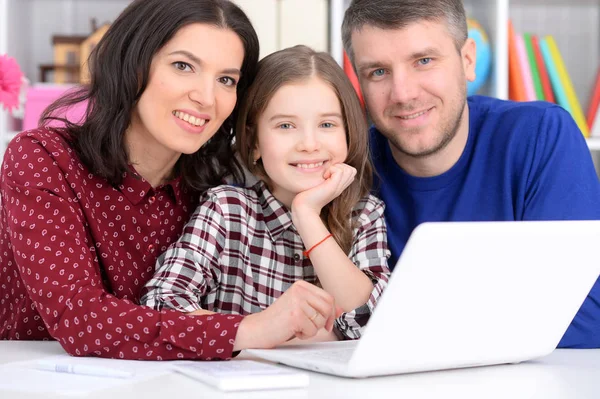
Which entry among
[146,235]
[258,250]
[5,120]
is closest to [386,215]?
[258,250]

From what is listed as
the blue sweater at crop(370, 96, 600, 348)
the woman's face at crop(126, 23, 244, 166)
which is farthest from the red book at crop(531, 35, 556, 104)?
the woman's face at crop(126, 23, 244, 166)

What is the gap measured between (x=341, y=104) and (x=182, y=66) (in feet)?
1.12

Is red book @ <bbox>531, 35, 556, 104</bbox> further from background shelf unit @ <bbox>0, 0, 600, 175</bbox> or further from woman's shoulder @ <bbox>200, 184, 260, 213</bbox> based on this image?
woman's shoulder @ <bbox>200, 184, 260, 213</bbox>

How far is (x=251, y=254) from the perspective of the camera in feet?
5.33

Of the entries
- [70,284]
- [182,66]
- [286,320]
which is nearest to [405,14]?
[182,66]

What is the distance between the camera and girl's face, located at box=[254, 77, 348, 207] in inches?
62.9

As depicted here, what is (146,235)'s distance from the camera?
1.56 m

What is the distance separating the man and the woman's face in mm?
371

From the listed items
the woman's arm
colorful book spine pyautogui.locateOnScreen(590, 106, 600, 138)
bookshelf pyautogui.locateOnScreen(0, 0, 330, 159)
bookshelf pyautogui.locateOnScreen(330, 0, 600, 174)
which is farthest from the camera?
bookshelf pyautogui.locateOnScreen(330, 0, 600, 174)

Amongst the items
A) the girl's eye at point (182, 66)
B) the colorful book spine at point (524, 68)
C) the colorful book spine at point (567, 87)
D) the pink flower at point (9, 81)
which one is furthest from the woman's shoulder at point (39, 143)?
the colorful book spine at point (567, 87)

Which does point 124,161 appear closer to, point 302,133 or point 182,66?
point 182,66

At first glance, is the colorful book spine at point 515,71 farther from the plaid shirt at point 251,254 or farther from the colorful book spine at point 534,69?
the plaid shirt at point 251,254

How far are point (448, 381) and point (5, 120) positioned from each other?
6.84 ft

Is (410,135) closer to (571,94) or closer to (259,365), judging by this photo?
(259,365)
